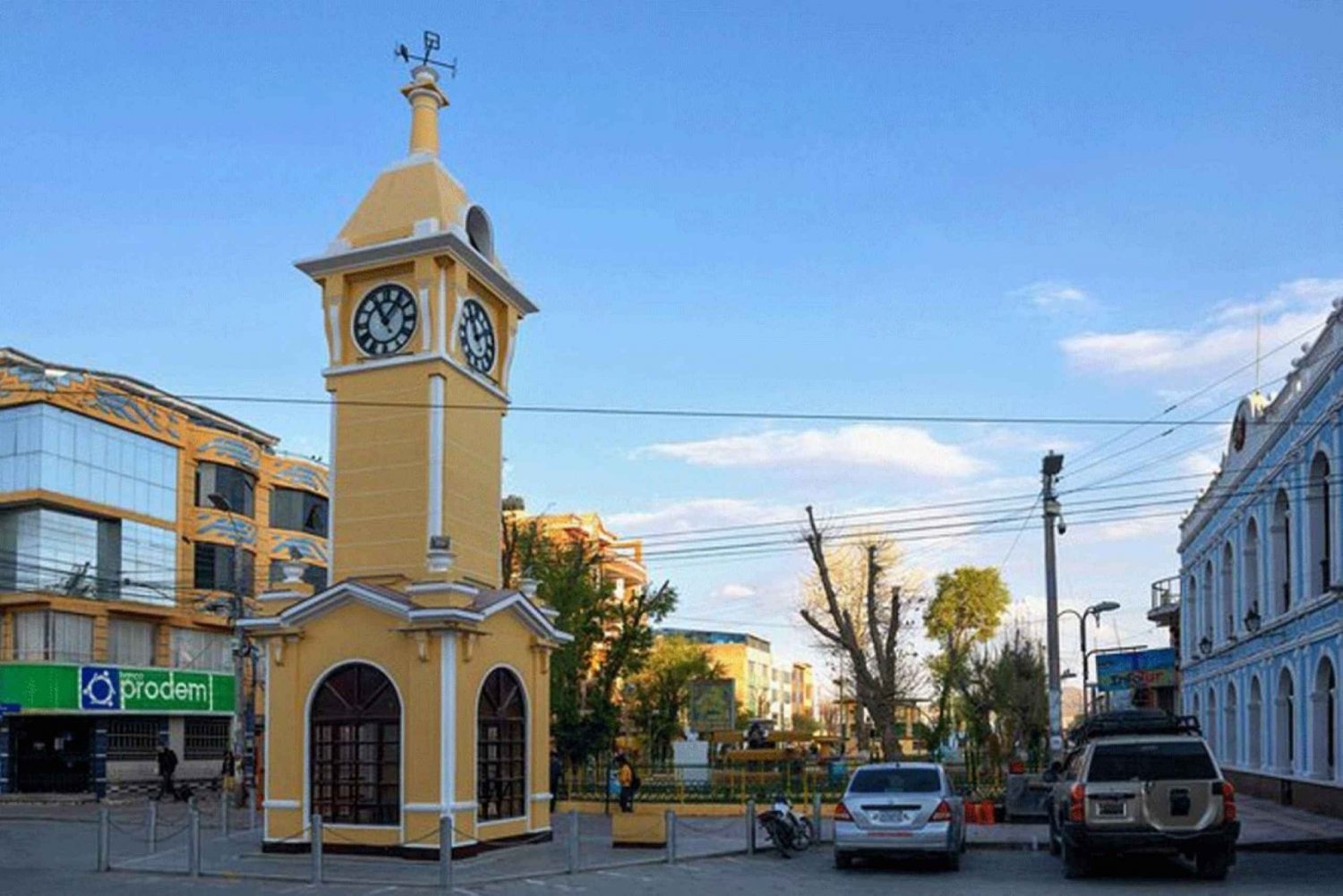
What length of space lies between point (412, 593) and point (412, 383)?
153 inches

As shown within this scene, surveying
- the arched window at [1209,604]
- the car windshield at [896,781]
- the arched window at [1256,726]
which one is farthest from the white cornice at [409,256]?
the arched window at [1209,604]

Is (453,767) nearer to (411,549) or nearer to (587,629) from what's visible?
(411,549)

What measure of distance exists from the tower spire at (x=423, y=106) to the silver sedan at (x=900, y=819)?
14.4 m

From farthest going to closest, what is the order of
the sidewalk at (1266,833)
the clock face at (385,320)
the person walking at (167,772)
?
the person walking at (167,772)
the clock face at (385,320)
the sidewalk at (1266,833)

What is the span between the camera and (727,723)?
182ft

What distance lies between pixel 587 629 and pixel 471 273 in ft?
63.7

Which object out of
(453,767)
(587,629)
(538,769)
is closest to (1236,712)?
(587,629)

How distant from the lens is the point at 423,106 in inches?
1072

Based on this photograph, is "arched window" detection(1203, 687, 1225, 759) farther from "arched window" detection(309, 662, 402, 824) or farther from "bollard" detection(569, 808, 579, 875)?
"arched window" detection(309, 662, 402, 824)

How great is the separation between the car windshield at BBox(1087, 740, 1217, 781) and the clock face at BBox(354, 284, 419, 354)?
13.2 m

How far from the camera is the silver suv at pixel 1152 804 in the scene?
1808 centimetres

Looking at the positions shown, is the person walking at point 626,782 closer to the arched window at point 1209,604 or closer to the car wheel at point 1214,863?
the car wheel at point 1214,863

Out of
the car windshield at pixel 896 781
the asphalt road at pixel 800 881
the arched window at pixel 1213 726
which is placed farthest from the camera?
the arched window at pixel 1213 726

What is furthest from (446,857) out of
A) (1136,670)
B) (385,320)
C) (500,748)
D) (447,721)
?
(1136,670)
